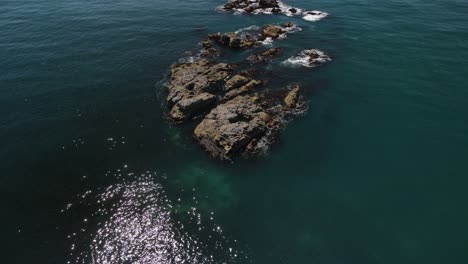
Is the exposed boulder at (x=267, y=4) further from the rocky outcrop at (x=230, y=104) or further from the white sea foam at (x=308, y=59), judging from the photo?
the white sea foam at (x=308, y=59)

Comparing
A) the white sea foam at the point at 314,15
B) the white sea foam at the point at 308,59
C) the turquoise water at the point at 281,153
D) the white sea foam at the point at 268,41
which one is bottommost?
the turquoise water at the point at 281,153

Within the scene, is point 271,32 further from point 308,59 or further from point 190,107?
point 190,107

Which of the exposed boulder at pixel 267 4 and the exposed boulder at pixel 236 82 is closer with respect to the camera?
the exposed boulder at pixel 236 82

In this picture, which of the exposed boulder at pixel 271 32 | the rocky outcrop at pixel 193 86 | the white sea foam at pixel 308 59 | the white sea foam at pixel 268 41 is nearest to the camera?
the rocky outcrop at pixel 193 86

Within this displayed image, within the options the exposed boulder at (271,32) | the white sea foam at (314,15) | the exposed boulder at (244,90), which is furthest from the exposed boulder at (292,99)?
the white sea foam at (314,15)

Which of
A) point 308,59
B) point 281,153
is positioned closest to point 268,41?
point 308,59

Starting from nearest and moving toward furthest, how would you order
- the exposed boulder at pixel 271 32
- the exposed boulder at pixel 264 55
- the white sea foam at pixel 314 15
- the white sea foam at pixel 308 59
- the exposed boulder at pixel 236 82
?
the exposed boulder at pixel 236 82 < the white sea foam at pixel 308 59 < the exposed boulder at pixel 264 55 < the exposed boulder at pixel 271 32 < the white sea foam at pixel 314 15
